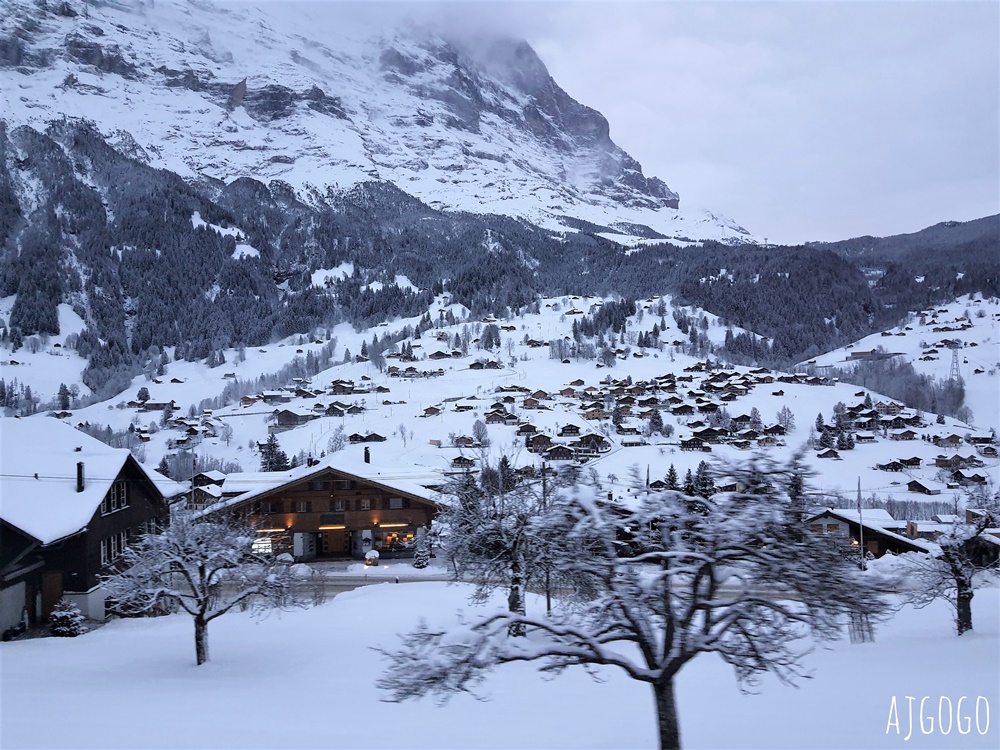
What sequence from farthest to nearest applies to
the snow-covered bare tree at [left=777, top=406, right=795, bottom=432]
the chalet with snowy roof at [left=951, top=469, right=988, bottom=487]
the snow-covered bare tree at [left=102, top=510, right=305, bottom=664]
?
1. the snow-covered bare tree at [left=777, top=406, right=795, bottom=432]
2. the chalet with snowy roof at [left=951, top=469, right=988, bottom=487]
3. the snow-covered bare tree at [left=102, top=510, right=305, bottom=664]

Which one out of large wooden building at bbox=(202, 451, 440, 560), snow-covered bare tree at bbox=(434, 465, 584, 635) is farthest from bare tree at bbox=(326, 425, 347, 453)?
snow-covered bare tree at bbox=(434, 465, 584, 635)

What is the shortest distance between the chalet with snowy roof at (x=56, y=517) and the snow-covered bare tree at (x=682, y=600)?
16611 millimetres

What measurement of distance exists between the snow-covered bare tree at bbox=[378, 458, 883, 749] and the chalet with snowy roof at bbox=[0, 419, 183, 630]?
54.5 ft

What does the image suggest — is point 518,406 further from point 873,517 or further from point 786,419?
point 873,517

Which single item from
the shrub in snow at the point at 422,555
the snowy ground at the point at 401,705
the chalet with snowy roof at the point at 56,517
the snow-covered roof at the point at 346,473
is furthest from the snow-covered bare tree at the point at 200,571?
the shrub in snow at the point at 422,555

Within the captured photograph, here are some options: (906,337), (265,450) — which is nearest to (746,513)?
(265,450)

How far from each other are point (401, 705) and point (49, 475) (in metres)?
18.6

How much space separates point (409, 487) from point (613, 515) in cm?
3316

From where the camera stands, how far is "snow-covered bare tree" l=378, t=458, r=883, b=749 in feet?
22.4

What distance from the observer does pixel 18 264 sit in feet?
593

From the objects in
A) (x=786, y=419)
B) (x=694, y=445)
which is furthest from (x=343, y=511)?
(x=786, y=419)

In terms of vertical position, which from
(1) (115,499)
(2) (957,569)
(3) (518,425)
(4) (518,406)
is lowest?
(2) (957,569)

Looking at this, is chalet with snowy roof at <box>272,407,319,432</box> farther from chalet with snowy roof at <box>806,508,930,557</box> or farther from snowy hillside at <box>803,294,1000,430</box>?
snowy hillside at <box>803,294,1000,430</box>

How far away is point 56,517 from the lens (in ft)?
67.3
